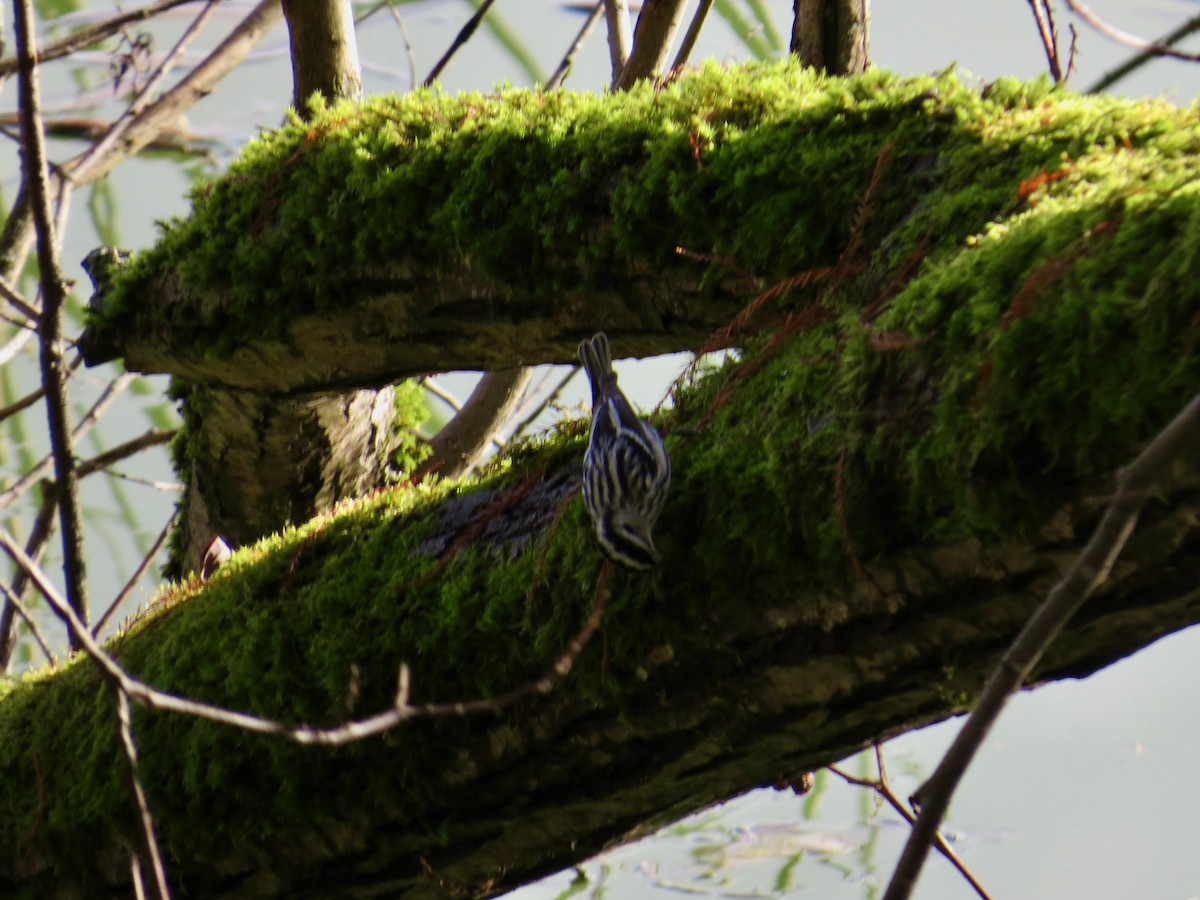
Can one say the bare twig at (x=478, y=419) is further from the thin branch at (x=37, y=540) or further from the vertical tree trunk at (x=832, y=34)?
the vertical tree trunk at (x=832, y=34)

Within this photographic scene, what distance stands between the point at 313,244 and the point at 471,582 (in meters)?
0.81

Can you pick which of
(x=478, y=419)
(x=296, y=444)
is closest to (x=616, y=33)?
(x=478, y=419)

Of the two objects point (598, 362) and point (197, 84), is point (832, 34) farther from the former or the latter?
point (197, 84)

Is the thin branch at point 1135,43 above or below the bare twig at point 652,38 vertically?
below

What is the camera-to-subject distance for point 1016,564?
108 centimetres

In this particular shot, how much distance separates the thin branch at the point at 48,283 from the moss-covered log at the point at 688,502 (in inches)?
10.9

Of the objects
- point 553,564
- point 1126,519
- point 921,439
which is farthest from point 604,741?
point 1126,519

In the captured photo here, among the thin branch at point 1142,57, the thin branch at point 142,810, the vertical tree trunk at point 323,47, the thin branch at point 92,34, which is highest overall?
the thin branch at point 92,34

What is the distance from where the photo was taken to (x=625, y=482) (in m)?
1.28

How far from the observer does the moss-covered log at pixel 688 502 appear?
1061 millimetres

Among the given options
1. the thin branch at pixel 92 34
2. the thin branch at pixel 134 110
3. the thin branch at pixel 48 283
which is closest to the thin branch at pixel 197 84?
the thin branch at pixel 134 110

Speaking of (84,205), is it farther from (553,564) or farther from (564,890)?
(553,564)

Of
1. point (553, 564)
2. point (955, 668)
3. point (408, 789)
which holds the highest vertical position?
point (553, 564)

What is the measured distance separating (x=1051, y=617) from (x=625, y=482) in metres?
0.60
